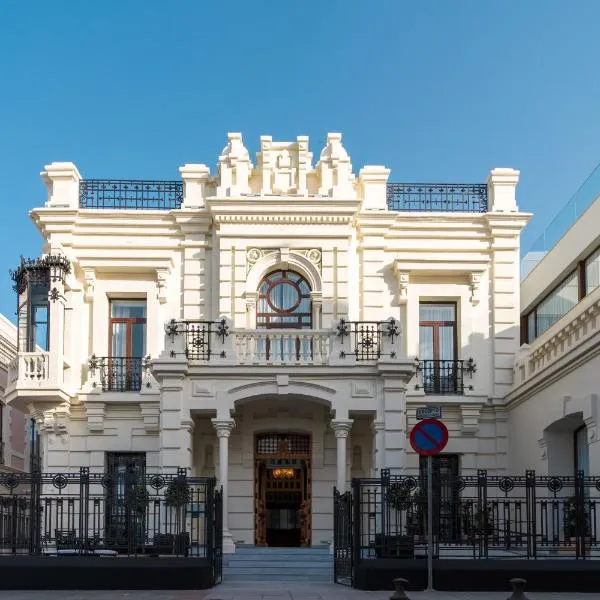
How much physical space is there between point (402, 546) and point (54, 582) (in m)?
5.49

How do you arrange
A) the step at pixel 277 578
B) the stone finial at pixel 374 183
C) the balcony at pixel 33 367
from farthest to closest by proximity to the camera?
the stone finial at pixel 374 183
the balcony at pixel 33 367
the step at pixel 277 578

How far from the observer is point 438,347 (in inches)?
1154

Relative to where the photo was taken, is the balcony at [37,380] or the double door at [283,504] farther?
the double door at [283,504]

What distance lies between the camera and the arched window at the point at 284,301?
2858 centimetres

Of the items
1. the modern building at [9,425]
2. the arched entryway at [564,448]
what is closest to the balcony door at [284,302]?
the arched entryway at [564,448]

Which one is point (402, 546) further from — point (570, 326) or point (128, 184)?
point (128, 184)

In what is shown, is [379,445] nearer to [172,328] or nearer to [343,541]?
[343,541]

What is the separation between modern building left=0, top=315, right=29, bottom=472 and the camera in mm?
38719

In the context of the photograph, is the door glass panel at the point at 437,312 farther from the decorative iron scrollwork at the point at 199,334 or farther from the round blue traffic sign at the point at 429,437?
the round blue traffic sign at the point at 429,437

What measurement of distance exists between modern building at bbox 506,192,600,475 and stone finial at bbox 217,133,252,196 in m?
7.65

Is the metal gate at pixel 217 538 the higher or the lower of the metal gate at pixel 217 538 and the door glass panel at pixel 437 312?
the lower

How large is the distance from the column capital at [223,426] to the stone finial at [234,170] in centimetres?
596

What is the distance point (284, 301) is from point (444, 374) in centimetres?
431

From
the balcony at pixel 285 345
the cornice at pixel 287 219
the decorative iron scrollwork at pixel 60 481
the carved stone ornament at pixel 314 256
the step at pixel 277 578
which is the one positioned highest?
the cornice at pixel 287 219
